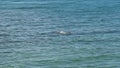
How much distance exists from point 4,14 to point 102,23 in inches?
460

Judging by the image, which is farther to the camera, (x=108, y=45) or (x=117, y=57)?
(x=108, y=45)

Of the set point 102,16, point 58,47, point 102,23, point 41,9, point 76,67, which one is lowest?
point 76,67

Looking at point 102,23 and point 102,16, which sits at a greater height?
point 102,16

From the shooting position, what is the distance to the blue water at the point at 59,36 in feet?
96.0

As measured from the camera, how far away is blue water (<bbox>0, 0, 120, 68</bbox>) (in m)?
29.2

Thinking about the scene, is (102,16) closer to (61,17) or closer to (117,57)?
(61,17)

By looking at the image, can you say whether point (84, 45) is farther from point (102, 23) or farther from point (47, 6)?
point (47, 6)

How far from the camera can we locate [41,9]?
55.4m

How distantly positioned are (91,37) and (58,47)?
14.0ft

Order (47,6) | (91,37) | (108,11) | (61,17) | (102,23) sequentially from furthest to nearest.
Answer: (47,6), (108,11), (61,17), (102,23), (91,37)

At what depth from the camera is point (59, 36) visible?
36.8m

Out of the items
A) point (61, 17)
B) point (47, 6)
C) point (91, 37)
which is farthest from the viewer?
point (47, 6)

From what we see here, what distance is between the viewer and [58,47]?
3291 centimetres

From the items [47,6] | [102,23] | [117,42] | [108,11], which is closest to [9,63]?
[117,42]
